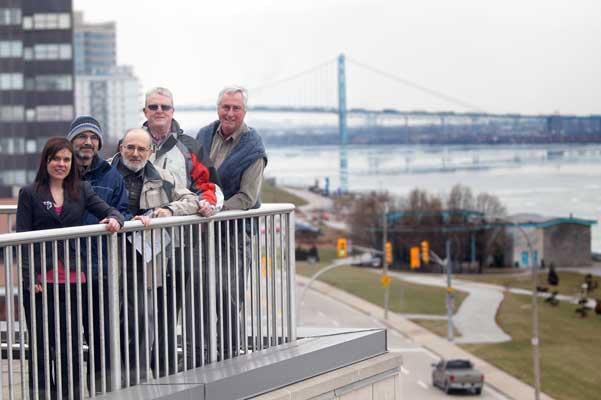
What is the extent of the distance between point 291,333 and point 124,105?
124 m

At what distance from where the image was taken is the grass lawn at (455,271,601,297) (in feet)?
249

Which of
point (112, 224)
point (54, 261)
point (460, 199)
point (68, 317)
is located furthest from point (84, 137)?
point (460, 199)

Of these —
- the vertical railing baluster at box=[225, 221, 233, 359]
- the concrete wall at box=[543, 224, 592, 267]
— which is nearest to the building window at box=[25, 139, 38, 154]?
the concrete wall at box=[543, 224, 592, 267]

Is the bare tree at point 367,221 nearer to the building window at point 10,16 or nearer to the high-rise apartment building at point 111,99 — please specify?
the high-rise apartment building at point 111,99

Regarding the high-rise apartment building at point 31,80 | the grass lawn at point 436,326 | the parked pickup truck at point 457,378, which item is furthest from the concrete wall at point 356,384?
the grass lawn at point 436,326

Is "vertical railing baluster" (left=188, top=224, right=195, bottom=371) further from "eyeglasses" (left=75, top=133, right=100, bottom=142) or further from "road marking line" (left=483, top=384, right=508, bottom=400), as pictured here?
"road marking line" (left=483, top=384, right=508, bottom=400)

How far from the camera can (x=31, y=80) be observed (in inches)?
2248

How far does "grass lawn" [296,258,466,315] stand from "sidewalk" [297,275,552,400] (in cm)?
112

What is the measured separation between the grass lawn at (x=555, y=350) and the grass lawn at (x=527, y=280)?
820 centimetres

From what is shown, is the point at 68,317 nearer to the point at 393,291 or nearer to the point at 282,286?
the point at 282,286

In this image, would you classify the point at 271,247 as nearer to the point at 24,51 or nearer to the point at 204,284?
the point at 204,284

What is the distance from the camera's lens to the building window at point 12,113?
5672 cm

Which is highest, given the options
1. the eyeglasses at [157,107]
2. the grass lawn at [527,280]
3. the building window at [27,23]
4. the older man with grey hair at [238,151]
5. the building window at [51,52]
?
the building window at [27,23]

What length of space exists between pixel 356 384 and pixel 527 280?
239 ft
